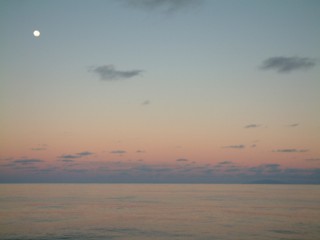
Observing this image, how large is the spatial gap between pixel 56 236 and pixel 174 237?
2050 cm

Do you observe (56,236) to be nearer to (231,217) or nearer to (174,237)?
(174,237)

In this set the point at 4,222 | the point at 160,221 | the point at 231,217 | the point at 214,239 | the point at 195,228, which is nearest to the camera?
the point at 214,239

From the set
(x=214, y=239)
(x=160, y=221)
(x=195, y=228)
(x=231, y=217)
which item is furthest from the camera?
(x=231, y=217)

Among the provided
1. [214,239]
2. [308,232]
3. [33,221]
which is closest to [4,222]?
[33,221]

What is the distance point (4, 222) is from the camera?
7606 cm

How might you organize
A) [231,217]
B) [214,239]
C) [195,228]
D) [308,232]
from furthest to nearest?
[231,217], [195,228], [308,232], [214,239]

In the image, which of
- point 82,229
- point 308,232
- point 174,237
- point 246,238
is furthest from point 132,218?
point 308,232

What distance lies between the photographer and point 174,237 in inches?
2437

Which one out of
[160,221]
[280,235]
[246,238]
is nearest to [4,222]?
[160,221]

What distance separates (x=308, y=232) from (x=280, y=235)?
7.10 metres

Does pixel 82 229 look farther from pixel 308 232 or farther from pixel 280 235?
pixel 308 232

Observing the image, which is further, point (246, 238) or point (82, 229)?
point (82, 229)

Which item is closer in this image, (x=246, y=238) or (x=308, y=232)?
(x=246, y=238)

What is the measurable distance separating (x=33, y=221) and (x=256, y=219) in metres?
52.2
